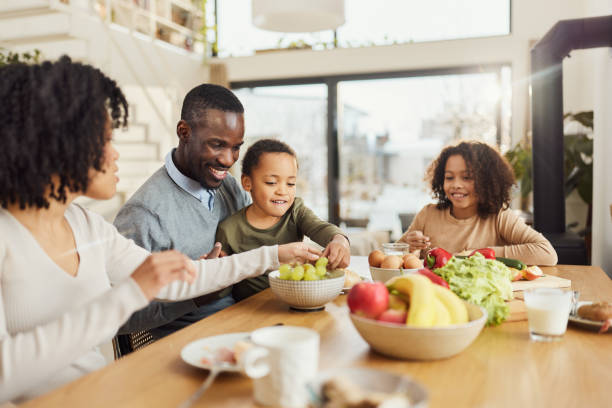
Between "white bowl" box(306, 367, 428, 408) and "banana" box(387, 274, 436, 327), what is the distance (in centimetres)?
26

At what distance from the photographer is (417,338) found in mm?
991

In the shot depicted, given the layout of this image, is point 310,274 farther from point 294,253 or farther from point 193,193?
point 193,193

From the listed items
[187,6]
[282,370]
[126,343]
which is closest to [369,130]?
[187,6]

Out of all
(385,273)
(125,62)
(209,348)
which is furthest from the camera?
(125,62)

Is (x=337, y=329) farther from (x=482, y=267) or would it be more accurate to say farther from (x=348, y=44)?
(x=348, y=44)

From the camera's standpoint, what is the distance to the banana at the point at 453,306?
41.6 inches

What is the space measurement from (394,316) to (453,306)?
0.43 feet

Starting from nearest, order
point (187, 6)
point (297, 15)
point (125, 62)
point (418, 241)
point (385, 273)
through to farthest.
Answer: point (385, 273), point (418, 241), point (297, 15), point (125, 62), point (187, 6)

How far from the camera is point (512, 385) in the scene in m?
0.94

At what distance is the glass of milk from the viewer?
1172 mm

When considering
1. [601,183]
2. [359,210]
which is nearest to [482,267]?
[601,183]

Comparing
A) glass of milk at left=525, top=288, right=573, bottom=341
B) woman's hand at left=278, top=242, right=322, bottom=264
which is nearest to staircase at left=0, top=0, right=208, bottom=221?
woman's hand at left=278, top=242, right=322, bottom=264

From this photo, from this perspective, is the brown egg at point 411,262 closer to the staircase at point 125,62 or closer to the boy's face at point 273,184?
the boy's face at point 273,184

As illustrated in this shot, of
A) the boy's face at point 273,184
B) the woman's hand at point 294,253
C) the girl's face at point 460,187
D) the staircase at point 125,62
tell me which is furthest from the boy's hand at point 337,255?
the staircase at point 125,62
